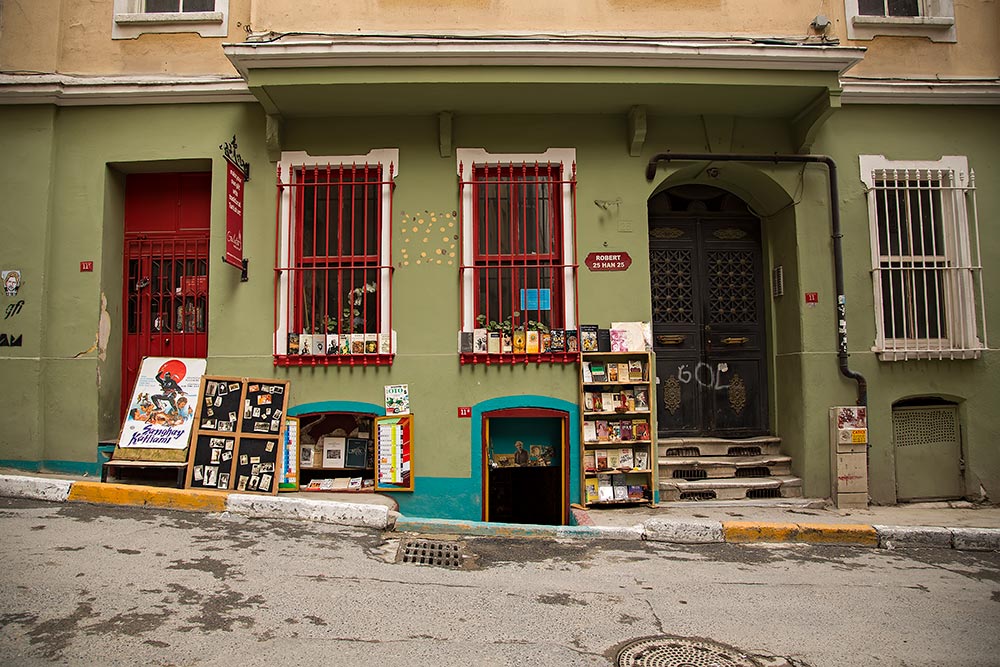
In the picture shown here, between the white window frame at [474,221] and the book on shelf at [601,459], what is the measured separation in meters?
1.50

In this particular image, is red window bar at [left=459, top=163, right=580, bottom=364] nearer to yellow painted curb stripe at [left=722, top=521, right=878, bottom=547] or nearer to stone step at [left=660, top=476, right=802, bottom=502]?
stone step at [left=660, top=476, right=802, bottom=502]

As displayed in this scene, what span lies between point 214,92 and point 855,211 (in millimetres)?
8034

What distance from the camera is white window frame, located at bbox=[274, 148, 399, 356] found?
7.80 meters

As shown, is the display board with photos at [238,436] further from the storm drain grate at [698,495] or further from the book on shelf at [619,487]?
the storm drain grate at [698,495]

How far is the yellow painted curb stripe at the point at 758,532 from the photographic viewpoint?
6.55m

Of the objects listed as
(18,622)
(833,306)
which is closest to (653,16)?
(833,306)

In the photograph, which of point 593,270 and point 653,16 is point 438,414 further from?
point 653,16

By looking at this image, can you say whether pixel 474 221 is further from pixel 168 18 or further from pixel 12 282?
pixel 12 282

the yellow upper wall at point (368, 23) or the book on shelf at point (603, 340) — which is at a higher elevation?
the yellow upper wall at point (368, 23)

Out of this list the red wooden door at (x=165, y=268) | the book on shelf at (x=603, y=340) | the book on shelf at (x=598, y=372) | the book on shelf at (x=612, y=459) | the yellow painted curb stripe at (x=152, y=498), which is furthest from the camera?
the red wooden door at (x=165, y=268)

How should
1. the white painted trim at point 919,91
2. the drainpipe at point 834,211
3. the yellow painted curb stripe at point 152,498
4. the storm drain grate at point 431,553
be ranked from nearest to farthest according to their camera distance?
the storm drain grate at point 431,553
the yellow painted curb stripe at point 152,498
the drainpipe at point 834,211
the white painted trim at point 919,91

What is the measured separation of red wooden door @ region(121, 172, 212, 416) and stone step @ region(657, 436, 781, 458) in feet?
19.6

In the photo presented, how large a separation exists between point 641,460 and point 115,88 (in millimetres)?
7697

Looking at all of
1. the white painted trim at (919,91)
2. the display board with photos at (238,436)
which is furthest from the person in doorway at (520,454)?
the white painted trim at (919,91)
